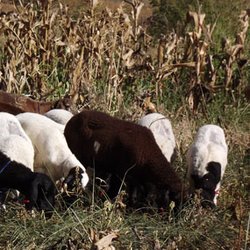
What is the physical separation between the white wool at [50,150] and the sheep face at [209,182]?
46.8 inches

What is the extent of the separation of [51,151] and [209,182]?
5.44 ft

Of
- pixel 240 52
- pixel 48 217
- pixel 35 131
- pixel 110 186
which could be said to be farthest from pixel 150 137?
pixel 240 52

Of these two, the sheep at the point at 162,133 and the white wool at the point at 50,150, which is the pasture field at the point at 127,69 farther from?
the white wool at the point at 50,150

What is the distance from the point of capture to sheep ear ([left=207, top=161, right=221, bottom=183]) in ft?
26.3

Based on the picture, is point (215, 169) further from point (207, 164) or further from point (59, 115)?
point (59, 115)

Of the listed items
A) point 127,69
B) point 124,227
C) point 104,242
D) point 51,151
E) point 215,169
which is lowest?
point 124,227

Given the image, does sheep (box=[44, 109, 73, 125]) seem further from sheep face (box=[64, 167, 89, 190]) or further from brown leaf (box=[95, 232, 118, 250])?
brown leaf (box=[95, 232, 118, 250])

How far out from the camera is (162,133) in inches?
362

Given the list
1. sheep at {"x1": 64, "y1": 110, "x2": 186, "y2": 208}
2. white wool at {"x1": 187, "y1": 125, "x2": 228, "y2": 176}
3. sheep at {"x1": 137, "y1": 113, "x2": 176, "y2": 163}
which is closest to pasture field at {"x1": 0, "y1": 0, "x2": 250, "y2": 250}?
sheep at {"x1": 137, "y1": 113, "x2": 176, "y2": 163}

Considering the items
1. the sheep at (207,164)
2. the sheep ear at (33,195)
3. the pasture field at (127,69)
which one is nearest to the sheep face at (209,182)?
the sheep at (207,164)

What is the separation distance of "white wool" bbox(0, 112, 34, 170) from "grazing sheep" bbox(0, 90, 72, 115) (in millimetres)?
1459

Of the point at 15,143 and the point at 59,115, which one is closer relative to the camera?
the point at 15,143

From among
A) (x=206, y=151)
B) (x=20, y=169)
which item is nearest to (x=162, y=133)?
(x=206, y=151)

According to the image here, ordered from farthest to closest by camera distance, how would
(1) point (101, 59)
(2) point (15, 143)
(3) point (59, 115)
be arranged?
(1) point (101, 59) < (3) point (59, 115) < (2) point (15, 143)
